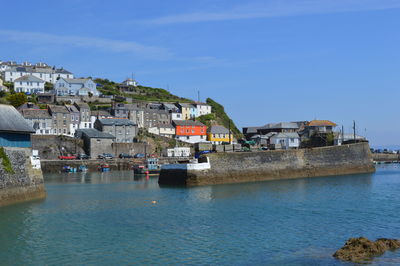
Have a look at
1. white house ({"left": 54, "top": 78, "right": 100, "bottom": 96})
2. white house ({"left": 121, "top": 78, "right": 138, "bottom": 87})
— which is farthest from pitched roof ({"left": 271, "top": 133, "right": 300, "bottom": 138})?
white house ({"left": 121, "top": 78, "right": 138, "bottom": 87})

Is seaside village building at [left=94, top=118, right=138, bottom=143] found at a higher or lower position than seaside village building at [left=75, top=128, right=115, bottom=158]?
higher

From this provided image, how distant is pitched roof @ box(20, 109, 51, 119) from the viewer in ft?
278

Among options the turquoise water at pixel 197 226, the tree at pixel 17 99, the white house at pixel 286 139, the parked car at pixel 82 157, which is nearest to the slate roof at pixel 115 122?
the parked car at pixel 82 157

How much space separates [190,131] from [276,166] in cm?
5403

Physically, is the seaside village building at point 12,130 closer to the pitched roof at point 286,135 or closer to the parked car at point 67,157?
the parked car at point 67,157

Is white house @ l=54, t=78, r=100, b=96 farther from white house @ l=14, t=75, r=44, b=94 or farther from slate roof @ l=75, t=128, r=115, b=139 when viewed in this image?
slate roof @ l=75, t=128, r=115, b=139

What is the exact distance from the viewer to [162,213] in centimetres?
2830

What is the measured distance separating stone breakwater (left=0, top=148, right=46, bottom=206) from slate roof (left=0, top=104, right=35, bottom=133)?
4.14 ft

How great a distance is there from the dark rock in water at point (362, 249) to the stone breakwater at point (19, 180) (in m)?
19.1

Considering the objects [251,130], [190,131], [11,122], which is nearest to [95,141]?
[190,131]

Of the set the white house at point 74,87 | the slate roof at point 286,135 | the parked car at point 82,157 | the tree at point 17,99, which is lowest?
the parked car at point 82,157

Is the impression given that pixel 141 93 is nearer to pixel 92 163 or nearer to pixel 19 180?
pixel 92 163

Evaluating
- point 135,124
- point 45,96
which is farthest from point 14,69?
point 135,124

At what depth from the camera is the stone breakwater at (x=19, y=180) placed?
28.3m
